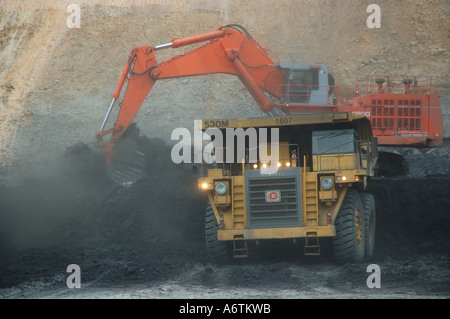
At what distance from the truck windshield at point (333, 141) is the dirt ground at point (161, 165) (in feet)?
6.48

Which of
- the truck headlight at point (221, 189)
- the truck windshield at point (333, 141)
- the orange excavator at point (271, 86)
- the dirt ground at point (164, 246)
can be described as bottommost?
the dirt ground at point (164, 246)

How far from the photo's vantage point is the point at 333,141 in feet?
44.2

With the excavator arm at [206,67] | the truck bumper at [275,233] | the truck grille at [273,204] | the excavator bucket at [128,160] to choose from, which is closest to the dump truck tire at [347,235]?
the truck bumper at [275,233]

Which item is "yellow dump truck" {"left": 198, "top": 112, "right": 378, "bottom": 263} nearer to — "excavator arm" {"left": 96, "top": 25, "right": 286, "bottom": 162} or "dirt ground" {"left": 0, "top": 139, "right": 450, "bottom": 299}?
"dirt ground" {"left": 0, "top": 139, "right": 450, "bottom": 299}

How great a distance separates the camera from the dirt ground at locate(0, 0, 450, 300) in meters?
12.2

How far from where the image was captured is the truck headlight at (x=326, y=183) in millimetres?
12930

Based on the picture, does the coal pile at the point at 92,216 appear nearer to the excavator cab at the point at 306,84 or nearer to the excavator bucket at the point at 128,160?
the excavator bucket at the point at 128,160

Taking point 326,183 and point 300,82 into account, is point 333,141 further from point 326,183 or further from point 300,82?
point 300,82

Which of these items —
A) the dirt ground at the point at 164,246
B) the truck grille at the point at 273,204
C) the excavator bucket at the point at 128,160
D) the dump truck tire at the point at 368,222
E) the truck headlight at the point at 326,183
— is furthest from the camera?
the excavator bucket at the point at 128,160

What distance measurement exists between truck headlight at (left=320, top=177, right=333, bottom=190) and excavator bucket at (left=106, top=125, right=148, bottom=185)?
28.9 ft

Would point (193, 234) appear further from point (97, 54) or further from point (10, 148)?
point (97, 54)

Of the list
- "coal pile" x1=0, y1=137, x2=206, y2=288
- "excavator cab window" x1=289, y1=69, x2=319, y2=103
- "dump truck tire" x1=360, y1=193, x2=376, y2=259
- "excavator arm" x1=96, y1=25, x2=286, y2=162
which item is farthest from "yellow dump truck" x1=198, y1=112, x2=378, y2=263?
"excavator arm" x1=96, y1=25, x2=286, y2=162

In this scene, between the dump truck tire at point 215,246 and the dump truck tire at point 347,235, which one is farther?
the dump truck tire at point 215,246
